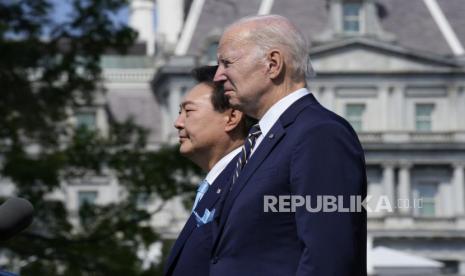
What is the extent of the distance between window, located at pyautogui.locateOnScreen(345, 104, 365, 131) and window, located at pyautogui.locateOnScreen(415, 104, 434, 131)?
2.31 meters

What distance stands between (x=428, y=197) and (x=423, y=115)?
3.38 meters

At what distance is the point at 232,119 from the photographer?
6020 mm

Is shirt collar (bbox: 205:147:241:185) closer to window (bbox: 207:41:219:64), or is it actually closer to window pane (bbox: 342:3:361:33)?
window (bbox: 207:41:219:64)

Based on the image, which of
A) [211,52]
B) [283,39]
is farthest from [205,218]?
[211,52]

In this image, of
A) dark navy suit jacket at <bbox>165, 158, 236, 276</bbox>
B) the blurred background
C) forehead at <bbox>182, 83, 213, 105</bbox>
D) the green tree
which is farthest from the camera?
the blurred background

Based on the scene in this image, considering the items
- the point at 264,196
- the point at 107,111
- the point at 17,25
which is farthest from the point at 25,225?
the point at 107,111

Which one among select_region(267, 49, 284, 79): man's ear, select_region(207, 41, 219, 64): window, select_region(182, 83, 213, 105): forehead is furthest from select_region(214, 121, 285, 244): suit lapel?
select_region(207, 41, 219, 64): window

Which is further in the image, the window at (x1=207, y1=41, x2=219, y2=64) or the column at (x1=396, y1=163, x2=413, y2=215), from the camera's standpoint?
the column at (x1=396, y1=163, x2=413, y2=215)

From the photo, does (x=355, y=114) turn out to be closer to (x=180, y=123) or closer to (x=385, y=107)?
(x=385, y=107)

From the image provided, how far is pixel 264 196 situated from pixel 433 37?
58637 millimetres

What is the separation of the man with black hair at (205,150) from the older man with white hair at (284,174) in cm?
57

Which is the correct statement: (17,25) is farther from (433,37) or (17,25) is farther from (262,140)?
(433,37)

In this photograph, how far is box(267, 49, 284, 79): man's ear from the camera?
16.6ft

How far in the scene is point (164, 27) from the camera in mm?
65500
